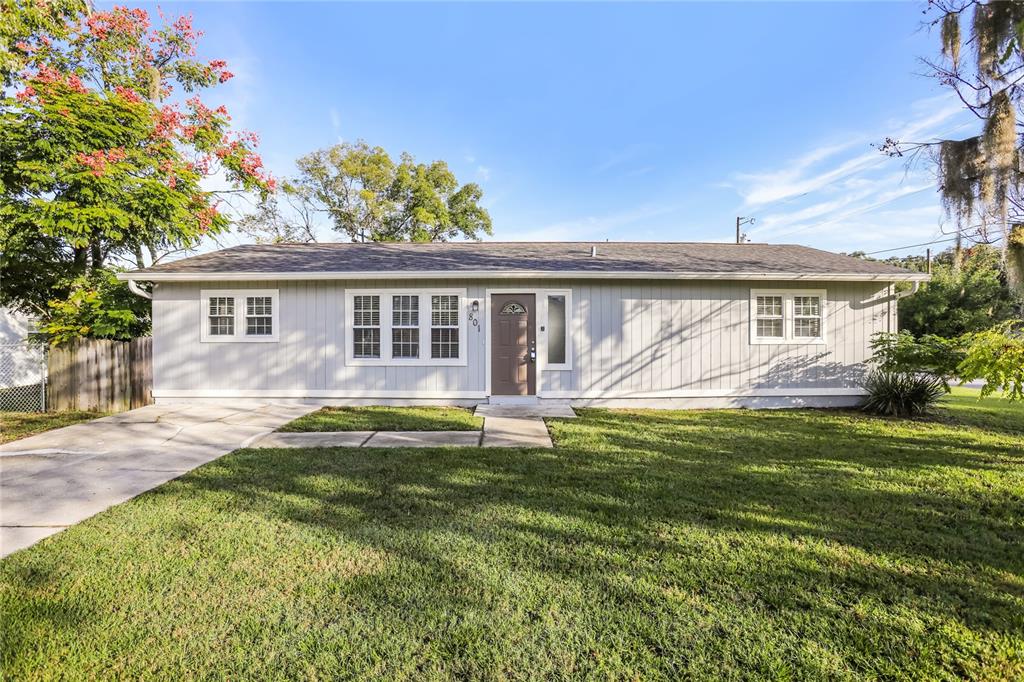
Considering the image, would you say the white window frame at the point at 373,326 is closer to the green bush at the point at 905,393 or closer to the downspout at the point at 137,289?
the downspout at the point at 137,289

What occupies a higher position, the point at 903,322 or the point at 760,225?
the point at 760,225

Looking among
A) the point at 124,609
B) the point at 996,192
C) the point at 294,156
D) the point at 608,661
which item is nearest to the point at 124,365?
the point at 124,609

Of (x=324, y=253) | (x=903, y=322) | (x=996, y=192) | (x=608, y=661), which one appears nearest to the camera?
(x=608, y=661)

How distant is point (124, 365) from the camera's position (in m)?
7.97

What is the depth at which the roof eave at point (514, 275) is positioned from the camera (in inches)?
308

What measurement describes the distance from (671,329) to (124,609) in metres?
8.16

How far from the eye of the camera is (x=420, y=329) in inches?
325

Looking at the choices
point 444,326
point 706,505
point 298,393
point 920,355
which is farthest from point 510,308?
point 920,355

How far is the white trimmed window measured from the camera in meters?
8.31

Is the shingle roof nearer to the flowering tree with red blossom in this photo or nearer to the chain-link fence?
the flowering tree with red blossom

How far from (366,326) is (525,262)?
352cm

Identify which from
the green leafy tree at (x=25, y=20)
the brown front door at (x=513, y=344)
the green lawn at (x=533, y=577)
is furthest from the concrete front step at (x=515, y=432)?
the green leafy tree at (x=25, y=20)

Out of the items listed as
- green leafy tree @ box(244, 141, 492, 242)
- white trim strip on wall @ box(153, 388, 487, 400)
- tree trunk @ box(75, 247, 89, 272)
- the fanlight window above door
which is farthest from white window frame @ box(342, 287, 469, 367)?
green leafy tree @ box(244, 141, 492, 242)

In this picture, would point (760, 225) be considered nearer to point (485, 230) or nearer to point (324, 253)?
point (485, 230)
